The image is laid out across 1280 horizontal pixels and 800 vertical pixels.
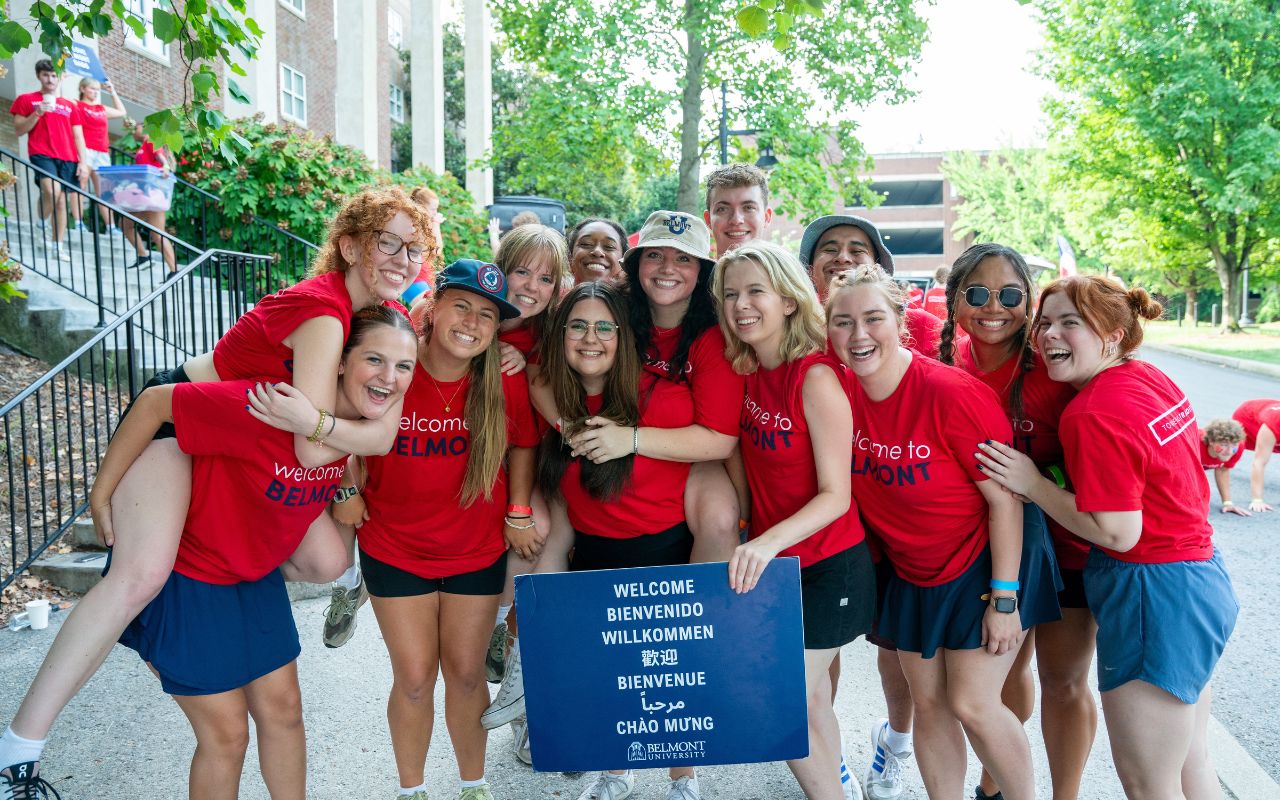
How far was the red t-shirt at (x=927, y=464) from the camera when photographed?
9.61ft

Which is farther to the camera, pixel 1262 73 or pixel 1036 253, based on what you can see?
pixel 1036 253

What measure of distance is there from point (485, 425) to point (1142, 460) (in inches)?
85.2

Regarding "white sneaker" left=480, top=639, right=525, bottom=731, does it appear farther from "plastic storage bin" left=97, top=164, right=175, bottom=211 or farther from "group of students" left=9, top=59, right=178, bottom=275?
"plastic storage bin" left=97, top=164, right=175, bottom=211

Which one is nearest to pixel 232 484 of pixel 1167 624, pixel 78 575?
pixel 1167 624

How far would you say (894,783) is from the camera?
12.2 feet

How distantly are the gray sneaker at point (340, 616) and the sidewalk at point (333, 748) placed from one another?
0.64 m

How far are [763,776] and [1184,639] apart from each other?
1.92 metres

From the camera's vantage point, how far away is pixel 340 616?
375 cm

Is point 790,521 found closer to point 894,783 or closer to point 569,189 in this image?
point 894,783

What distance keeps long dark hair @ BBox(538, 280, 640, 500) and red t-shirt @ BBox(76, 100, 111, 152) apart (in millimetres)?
10225

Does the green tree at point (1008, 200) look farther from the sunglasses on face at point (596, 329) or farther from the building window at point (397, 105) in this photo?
the sunglasses on face at point (596, 329)

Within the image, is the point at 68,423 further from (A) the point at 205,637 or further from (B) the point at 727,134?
(B) the point at 727,134

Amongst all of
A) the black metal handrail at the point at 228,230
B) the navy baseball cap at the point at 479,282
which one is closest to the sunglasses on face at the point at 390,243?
the navy baseball cap at the point at 479,282

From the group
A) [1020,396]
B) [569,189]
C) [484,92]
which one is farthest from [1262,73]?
[1020,396]
